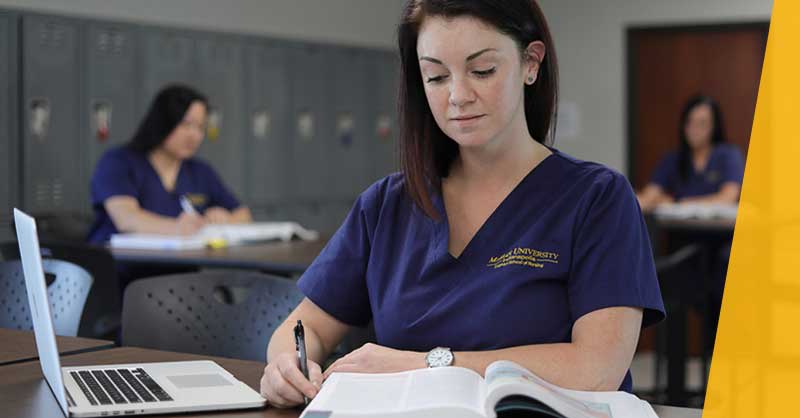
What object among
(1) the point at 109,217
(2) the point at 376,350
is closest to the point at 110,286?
(1) the point at 109,217

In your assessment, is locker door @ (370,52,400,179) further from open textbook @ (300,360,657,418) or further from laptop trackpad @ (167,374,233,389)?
open textbook @ (300,360,657,418)

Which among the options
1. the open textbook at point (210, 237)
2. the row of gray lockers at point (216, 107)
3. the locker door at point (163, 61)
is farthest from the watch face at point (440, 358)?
the locker door at point (163, 61)

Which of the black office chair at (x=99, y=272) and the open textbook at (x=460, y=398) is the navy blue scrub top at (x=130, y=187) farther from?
the open textbook at (x=460, y=398)

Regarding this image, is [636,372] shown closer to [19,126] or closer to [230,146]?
[230,146]

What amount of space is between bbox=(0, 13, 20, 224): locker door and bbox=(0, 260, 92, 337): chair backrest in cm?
236

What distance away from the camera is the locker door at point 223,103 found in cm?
582

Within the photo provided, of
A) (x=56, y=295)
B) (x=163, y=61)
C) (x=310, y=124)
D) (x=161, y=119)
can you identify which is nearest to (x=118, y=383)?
(x=56, y=295)

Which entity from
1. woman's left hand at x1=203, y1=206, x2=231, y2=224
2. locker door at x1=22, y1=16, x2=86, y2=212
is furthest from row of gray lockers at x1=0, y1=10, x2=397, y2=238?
woman's left hand at x1=203, y1=206, x2=231, y2=224

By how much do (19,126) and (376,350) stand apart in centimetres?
379

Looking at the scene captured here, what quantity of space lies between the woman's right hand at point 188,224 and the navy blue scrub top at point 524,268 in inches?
89.9

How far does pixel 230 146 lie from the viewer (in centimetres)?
600

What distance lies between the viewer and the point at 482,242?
1.77 m

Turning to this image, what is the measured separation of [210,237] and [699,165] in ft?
9.86

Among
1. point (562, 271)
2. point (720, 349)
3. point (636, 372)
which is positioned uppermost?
point (562, 271)
